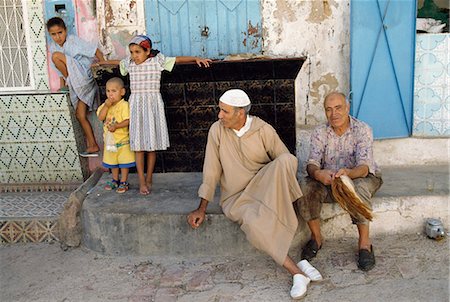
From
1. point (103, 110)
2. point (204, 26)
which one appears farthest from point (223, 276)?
point (204, 26)

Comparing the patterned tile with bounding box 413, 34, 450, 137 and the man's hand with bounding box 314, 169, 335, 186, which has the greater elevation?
the patterned tile with bounding box 413, 34, 450, 137

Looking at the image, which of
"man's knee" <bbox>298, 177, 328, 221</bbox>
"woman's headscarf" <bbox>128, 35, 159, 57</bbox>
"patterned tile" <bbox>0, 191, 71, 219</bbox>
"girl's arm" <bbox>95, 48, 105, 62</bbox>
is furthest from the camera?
"girl's arm" <bbox>95, 48, 105, 62</bbox>

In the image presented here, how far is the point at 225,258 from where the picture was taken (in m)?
3.96

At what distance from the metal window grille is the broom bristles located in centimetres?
354

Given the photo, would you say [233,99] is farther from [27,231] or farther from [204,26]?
[27,231]

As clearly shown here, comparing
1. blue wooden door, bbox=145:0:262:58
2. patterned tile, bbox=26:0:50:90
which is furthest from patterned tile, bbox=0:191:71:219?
blue wooden door, bbox=145:0:262:58

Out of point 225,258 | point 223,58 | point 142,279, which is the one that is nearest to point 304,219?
point 225,258

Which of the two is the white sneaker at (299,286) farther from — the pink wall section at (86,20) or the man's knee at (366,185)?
the pink wall section at (86,20)

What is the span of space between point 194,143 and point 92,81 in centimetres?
122

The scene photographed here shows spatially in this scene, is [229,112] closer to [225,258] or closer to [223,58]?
[225,258]

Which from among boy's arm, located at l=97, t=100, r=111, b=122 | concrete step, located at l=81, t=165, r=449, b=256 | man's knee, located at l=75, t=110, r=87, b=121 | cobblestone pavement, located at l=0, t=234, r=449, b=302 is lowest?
cobblestone pavement, located at l=0, t=234, r=449, b=302

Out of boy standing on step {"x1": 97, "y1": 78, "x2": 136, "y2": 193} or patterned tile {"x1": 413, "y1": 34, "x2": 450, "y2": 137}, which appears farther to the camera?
patterned tile {"x1": 413, "y1": 34, "x2": 450, "y2": 137}

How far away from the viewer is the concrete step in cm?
397

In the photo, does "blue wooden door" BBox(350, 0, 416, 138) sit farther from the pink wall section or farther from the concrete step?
the pink wall section
